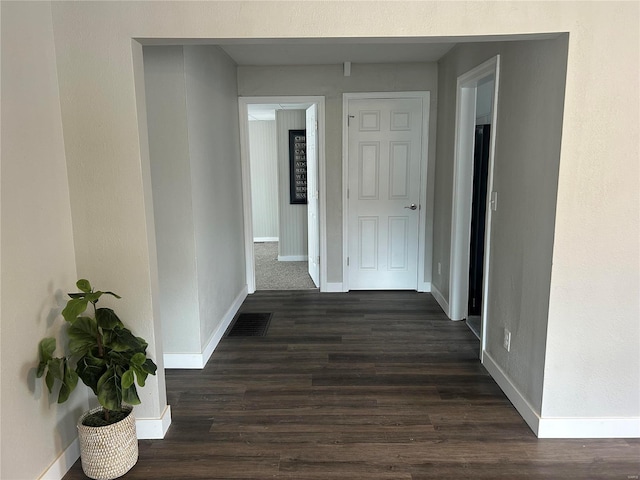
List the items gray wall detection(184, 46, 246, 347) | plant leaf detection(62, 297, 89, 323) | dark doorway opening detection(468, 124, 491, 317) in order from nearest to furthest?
plant leaf detection(62, 297, 89, 323) < gray wall detection(184, 46, 246, 347) < dark doorway opening detection(468, 124, 491, 317)

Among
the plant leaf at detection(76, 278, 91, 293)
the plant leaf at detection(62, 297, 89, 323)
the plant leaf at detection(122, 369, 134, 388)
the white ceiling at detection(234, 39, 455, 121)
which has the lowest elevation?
the plant leaf at detection(122, 369, 134, 388)

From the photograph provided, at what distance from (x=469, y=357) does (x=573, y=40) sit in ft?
6.94

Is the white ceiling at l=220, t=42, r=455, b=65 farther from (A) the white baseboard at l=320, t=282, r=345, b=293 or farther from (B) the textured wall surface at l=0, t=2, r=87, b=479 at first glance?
(A) the white baseboard at l=320, t=282, r=345, b=293

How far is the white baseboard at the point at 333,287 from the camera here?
479 centimetres

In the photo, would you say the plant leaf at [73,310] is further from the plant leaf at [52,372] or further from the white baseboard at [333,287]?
the white baseboard at [333,287]

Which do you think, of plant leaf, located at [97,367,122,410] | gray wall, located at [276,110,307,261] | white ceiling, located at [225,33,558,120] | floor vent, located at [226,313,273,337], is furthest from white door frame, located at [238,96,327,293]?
plant leaf, located at [97,367,122,410]

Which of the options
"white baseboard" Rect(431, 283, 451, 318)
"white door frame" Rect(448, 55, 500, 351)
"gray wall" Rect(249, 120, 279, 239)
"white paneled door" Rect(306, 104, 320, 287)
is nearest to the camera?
"white door frame" Rect(448, 55, 500, 351)

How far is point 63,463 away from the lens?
80.4 inches

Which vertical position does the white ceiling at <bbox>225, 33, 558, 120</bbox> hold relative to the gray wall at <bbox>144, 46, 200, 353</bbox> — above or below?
above

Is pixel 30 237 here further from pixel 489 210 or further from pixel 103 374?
pixel 489 210

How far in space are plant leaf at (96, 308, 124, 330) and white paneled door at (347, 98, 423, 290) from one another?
9.78 feet

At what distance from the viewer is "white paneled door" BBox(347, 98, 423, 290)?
4453 millimetres

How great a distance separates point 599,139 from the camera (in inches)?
79.2

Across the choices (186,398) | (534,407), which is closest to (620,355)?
(534,407)
